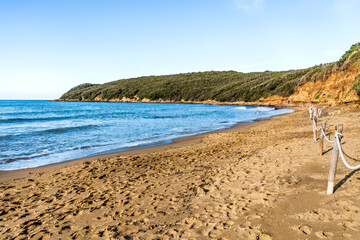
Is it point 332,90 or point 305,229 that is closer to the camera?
point 305,229

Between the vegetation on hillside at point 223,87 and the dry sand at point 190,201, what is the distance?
29831 mm

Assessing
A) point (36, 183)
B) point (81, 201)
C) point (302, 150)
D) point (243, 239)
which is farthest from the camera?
point (302, 150)

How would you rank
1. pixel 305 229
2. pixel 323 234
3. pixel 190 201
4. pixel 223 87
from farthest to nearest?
pixel 223 87 < pixel 190 201 < pixel 305 229 < pixel 323 234

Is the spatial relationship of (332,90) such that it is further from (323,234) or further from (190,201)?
(323,234)

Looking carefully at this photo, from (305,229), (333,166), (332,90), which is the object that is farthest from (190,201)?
(332,90)

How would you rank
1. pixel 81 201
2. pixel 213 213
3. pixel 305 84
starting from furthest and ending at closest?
pixel 305 84 < pixel 81 201 < pixel 213 213

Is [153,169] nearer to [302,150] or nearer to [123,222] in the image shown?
[123,222]

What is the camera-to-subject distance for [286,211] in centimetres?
425

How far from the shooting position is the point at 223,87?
85.4 m

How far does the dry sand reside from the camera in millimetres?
3842

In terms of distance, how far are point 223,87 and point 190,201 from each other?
273ft

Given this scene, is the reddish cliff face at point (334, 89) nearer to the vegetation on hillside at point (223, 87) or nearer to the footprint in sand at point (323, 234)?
the vegetation on hillside at point (223, 87)

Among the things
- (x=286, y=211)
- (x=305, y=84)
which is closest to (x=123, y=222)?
(x=286, y=211)

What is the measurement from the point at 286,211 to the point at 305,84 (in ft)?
159
